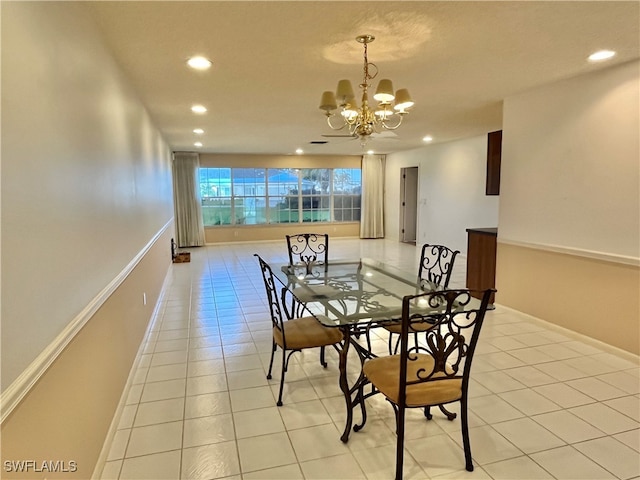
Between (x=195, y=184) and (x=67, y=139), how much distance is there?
7956 millimetres

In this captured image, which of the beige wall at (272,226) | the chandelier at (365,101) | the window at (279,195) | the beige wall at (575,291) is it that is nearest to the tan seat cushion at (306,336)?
the chandelier at (365,101)

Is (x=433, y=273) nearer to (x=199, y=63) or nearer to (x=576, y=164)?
(x=576, y=164)

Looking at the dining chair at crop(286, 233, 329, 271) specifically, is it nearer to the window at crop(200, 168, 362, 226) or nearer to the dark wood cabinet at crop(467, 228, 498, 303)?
the window at crop(200, 168, 362, 226)

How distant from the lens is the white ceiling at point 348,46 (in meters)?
2.06

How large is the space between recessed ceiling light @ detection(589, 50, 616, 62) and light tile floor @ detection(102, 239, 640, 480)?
2306 millimetres

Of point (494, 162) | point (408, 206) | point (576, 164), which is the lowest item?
point (408, 206)

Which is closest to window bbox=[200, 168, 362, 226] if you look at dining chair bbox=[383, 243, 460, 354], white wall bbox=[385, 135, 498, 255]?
white wall bbox=[385, 135, 498, 255]

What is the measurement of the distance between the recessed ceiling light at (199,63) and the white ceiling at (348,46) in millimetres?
67

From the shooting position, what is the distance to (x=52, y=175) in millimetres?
1417

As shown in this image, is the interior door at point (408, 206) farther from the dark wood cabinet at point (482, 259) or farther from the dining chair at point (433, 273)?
the dining chair at point (433, 273)

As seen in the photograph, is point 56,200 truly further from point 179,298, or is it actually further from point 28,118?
point 179,298

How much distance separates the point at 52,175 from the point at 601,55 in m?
3.51

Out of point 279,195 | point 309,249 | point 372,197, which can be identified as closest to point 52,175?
point 309,249

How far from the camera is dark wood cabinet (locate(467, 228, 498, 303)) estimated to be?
14.6ft
